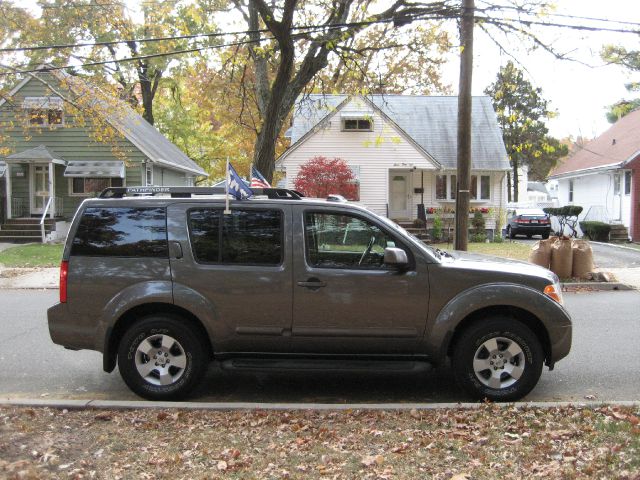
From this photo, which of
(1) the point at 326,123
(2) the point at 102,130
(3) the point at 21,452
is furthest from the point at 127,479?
(1) the point at 326,123

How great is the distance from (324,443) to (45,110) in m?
20.5

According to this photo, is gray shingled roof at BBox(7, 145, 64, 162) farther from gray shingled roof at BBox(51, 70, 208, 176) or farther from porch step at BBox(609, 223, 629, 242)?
porch step at BBox(609, 223, 629, 242)

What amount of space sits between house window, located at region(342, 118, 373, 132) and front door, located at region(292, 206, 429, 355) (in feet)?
68.9

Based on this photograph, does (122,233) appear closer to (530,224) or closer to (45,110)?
(45,110)

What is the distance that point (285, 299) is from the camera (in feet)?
17.1

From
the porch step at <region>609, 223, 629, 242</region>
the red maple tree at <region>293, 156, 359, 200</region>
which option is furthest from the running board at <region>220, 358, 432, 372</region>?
the porch step at <region>609, 223, 629, 242</region>

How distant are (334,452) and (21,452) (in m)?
2.12

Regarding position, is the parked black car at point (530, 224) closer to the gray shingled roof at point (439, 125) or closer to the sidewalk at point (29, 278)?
the gray shingled roof at point (439, 125)

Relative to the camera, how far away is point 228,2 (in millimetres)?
18984

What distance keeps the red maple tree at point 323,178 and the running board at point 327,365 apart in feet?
62.0

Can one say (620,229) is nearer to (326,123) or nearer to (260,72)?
(326,123)

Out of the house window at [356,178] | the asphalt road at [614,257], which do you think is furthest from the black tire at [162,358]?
the house window at [356,178]

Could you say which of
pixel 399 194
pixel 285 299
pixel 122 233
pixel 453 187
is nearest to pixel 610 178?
pixel 453 187

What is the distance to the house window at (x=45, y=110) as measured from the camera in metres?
19.0
